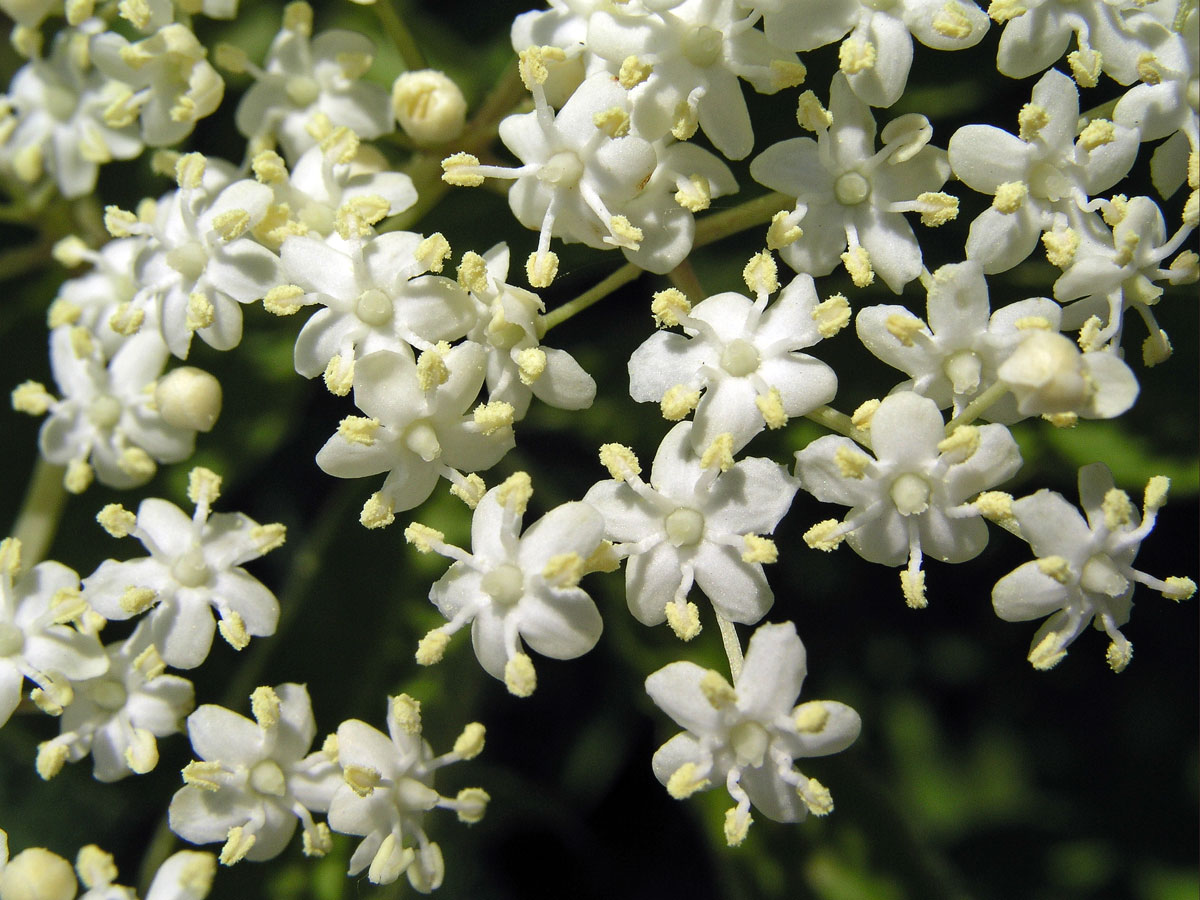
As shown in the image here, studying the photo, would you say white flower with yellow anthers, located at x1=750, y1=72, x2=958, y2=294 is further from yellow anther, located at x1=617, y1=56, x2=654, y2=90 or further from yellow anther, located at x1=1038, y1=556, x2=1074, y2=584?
yellow anther, located at x1=1038, y1=556, x2=1074, y2=584

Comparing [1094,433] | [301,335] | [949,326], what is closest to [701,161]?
[949,326]

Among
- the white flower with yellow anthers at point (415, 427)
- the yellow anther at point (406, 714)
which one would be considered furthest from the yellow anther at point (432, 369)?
the yellow anther at point (406, 714)

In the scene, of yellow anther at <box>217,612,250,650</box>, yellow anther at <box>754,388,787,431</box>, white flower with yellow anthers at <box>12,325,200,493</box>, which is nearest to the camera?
yellow anther at <box>754,388,787,431</box>

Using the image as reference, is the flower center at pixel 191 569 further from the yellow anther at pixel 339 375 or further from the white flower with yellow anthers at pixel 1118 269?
the white flower with yellow anthers at pixel 1118 269

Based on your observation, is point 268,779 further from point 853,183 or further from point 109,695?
point 853,183

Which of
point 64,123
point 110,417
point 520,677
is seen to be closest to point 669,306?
point 520,677

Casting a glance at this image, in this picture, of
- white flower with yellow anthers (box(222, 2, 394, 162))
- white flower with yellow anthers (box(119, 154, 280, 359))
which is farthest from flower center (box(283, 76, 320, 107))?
white flower with yellow anthers (box(119, 154, 280, 359))
